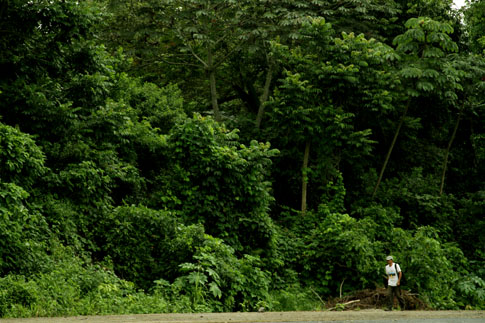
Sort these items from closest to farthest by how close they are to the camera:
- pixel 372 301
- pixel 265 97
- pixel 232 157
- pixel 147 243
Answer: pixel 147 243 → pixel 372 301 → pixel 232 157 → pixel 265 97

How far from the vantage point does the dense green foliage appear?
34.7ft

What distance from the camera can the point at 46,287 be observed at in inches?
333

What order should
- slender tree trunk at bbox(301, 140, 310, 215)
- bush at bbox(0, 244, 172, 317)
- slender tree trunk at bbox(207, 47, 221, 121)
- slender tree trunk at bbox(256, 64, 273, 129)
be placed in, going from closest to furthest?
1. bush at bbox(0, 244, 172, 317)
2. slender tree trunk at bbox(301, 140, 310, 215)
3. slender tree trunk at bbox(256, 64, 273, 129)
4. slender tree trunk at bbox(207, 47, 221, 121)

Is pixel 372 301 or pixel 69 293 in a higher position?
pixel 69 293

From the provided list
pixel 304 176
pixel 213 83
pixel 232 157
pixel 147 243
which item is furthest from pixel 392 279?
pixel 213 83

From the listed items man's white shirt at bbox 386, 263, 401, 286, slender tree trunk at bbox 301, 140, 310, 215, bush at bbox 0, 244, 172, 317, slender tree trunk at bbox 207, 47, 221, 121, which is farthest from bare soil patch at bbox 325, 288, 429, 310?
slender tree trunk at bbox 207, 47, 221, 121

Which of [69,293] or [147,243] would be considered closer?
[69,293]

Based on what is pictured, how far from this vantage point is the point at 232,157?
1376 cm

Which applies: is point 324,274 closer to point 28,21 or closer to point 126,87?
point 126,87

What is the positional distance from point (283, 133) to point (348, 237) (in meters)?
4.71

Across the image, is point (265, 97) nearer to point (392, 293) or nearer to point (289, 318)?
point (392, 293)

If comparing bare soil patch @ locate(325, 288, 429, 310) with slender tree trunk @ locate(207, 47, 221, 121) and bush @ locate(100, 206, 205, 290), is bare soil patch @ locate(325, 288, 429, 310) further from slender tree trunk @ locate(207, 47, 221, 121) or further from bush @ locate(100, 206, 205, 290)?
slender tree trunk @ locate(207, 47, 221, 121)

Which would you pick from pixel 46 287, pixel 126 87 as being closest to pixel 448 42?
pixel 126 87

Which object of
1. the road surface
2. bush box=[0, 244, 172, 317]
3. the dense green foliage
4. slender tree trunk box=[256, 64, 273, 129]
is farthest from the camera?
slender tree trunk box=[256, 64, 273, 129]
